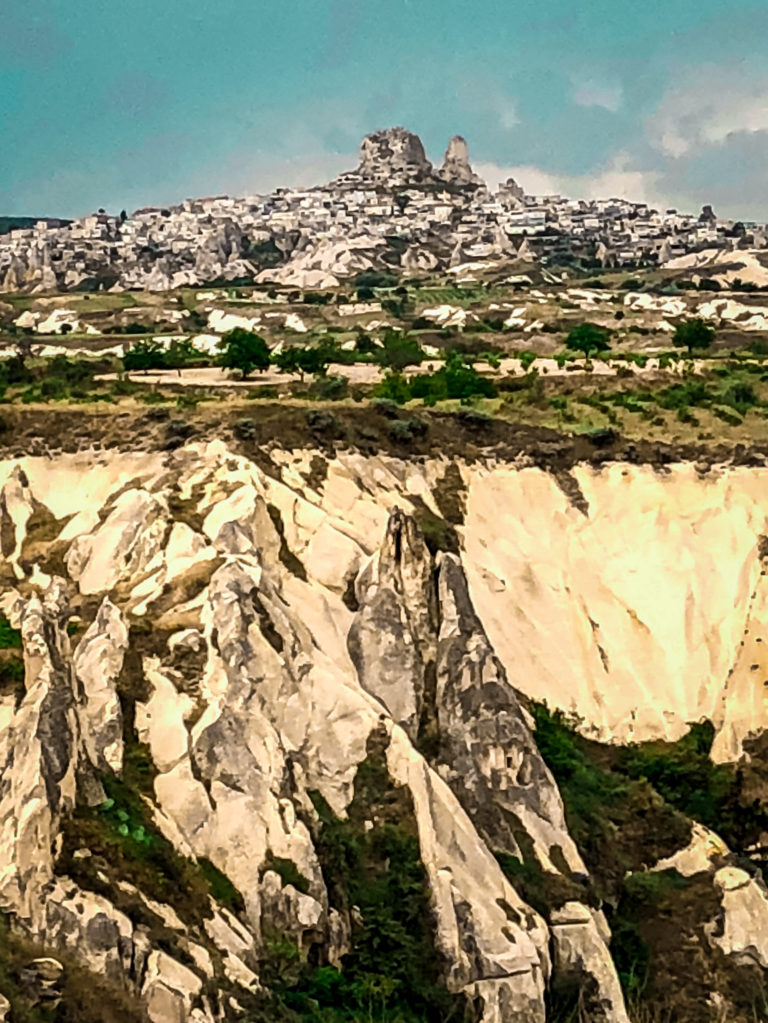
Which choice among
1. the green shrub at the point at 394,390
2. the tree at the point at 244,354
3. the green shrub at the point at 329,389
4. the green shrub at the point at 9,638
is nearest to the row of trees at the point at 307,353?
the tree at the point at 244,354

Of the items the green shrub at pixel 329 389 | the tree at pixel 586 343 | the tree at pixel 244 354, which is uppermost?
the tree at pixel 586 343

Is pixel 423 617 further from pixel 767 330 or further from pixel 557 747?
pixel 767 330

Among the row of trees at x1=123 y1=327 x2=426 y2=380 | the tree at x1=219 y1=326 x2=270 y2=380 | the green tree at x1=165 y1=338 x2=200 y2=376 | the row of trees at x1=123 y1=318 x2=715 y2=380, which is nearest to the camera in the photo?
the tree at x1=219 y1=326 x2=270 y2=380

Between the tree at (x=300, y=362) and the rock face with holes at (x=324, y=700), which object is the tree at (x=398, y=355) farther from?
the rock face with holes at (x=324, y=700)

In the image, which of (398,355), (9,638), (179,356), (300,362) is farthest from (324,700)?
(398,355)

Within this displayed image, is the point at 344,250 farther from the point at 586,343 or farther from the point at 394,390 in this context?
the point at 394,390

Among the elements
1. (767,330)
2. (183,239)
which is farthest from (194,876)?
(183,239)

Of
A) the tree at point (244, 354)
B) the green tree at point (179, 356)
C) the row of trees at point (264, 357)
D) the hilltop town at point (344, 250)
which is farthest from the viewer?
the hilltop town at point (344, 250)

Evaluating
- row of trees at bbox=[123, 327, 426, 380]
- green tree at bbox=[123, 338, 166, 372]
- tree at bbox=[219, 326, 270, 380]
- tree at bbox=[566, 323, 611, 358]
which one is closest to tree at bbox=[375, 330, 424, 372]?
row of trees at bbox=[123, 327, 426, 380]

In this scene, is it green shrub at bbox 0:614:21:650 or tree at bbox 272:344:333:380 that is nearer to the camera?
green shrub at bbox 0:614:21:650

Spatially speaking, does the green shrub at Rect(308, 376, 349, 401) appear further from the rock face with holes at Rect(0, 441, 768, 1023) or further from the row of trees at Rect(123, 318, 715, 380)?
the rock face with holes at Rect(0, 441, 768, 1023)
